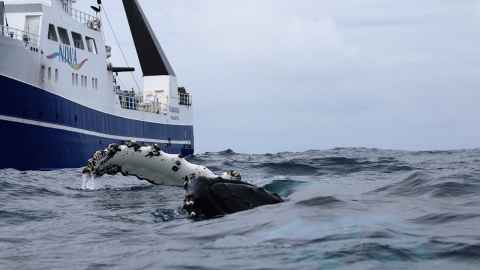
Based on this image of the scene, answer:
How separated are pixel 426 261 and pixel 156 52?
50708mm

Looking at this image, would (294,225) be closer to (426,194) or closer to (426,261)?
(426,261)

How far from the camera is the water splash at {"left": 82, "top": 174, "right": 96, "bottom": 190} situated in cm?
1817

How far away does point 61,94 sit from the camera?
37.0 metres

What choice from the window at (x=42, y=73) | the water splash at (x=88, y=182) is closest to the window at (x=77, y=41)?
the window at (x=42, y=73)

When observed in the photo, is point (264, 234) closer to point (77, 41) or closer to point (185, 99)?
point (77, 41)

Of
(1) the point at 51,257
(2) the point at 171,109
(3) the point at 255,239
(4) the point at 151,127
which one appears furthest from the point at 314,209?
(2) the point at 171,109

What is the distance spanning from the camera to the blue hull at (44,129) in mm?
31344

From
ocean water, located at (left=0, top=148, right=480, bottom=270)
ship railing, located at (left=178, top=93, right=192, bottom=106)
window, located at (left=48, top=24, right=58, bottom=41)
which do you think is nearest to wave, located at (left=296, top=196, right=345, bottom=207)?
ocean water, located at (left=0, top=148, right=480, bottom=270)

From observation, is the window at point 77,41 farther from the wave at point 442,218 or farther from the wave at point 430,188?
the wave at point 442,218

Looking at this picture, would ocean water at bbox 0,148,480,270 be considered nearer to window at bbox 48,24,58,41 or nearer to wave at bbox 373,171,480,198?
wave at bbox 373,171,480,198

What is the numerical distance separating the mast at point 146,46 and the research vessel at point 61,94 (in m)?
0.18

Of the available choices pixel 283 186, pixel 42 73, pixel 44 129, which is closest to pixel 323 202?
pixel 283 186

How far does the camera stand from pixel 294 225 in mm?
9266

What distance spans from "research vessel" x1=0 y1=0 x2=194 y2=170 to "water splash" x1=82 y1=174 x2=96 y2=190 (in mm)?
13749
